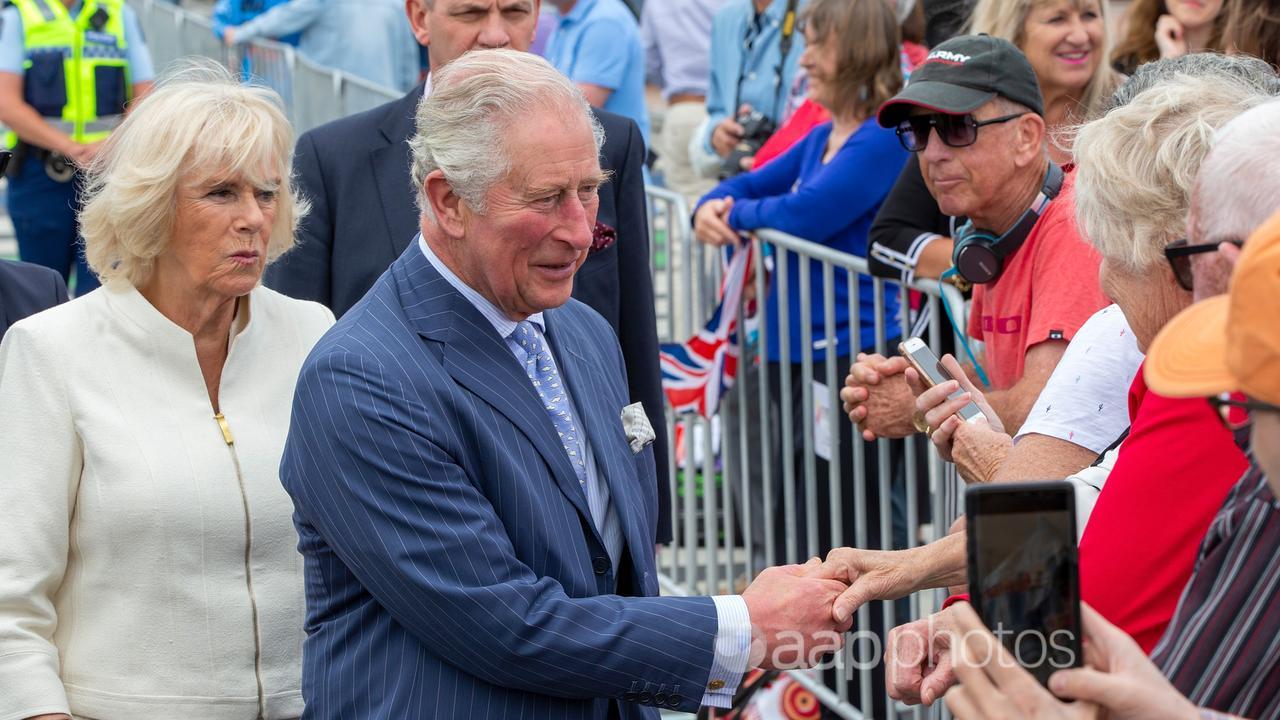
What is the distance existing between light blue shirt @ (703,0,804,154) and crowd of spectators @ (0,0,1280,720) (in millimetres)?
2306

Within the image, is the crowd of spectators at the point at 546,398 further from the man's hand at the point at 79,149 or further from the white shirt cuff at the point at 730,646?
the man's hand at the point at 79,149

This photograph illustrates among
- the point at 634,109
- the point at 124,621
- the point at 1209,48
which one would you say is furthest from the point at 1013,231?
the point at 634,109

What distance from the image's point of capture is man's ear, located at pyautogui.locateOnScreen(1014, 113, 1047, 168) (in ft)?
12.5

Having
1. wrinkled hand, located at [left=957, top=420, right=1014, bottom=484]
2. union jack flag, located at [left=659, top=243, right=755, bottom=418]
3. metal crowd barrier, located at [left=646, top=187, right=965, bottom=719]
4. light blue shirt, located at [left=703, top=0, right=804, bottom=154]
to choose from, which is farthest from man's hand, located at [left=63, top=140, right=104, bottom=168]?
wrinkled hand, located at [left=957, top=420, right=1014, bottom=484]

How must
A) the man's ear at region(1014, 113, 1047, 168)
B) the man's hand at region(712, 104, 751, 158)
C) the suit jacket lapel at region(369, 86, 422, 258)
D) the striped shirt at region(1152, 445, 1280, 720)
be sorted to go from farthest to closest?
1. the man's hand at region(712, 104, 751, 158)
2. the suit jacket lapel at region(369, 86, 422, 258)
3. the man's ear at region(1014, 113, 1047, 168)
4. the striped shirt at region(1152, 445, 1280, 720)

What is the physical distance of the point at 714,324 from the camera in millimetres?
5617

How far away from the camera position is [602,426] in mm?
2938

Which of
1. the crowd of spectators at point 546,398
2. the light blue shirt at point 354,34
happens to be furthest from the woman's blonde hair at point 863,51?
the light blue shirt at point 354,34

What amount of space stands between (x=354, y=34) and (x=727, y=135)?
318 cm

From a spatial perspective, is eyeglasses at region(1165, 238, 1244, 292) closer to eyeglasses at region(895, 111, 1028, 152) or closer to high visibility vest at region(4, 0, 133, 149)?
eyeglasses at region(895, 111, 1028, 152)

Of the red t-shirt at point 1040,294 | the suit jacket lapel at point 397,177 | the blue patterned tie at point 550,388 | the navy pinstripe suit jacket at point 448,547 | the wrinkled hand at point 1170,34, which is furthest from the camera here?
the wrinkled hand at point 1170,34

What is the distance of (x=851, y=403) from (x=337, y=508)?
1.69 meters

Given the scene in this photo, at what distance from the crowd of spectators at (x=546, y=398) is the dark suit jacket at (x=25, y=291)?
1 centimetres

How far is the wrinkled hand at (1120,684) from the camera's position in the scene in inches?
72.4
